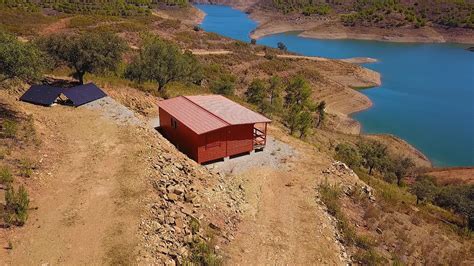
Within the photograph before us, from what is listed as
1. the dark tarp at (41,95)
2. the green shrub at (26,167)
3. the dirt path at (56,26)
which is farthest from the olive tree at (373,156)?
the dirt path at (56,26)

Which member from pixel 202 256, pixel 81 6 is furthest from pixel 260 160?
pixel 81 6

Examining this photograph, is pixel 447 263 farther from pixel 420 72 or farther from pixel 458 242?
pixel 420 72

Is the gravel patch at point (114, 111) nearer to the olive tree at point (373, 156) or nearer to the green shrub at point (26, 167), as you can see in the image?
the green shrub at point (26, 167)

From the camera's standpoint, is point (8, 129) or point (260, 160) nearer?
point (8, 129)

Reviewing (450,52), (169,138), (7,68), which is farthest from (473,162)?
(450,52)

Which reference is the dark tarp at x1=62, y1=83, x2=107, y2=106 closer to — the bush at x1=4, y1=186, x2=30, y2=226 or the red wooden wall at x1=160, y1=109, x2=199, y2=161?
the red wooden wall at x1=160, y1=109, x2=199, y2=161

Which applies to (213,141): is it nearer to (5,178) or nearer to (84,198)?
(84,198)
